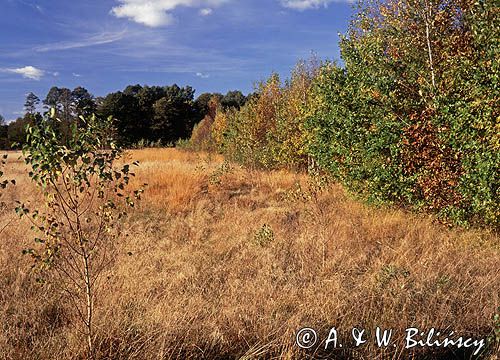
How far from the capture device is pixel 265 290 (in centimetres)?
412

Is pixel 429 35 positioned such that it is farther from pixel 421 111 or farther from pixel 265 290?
pixel 265 290

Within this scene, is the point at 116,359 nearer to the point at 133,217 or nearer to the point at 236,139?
the point at 133,217

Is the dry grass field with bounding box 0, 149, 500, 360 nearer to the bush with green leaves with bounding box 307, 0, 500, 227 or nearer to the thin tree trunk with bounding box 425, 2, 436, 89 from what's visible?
the bush with green leaves with bounding box 307, 0, 500, 227

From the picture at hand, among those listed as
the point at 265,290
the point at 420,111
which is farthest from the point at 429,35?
the point at 265,290

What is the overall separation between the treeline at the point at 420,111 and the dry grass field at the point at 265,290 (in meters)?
0.77

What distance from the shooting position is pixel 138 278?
4508 millimetres

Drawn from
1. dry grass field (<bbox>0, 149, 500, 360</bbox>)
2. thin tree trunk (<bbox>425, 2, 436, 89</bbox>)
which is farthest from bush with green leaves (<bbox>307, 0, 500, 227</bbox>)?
dry grass field (<bbox>0, 149, 500, 360</bbox>)

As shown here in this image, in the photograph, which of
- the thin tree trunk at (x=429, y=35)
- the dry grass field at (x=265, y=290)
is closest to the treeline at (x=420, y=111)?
the thin tree trunk at (x=429, y=35)

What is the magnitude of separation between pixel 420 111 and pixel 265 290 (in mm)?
4647

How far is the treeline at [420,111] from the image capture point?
5266mm

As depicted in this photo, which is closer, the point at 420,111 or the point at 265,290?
the point at 265,290

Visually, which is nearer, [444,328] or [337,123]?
[444,328]

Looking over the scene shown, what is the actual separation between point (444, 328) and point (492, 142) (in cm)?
278

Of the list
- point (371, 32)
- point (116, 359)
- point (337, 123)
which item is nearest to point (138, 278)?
point (116, 359)
